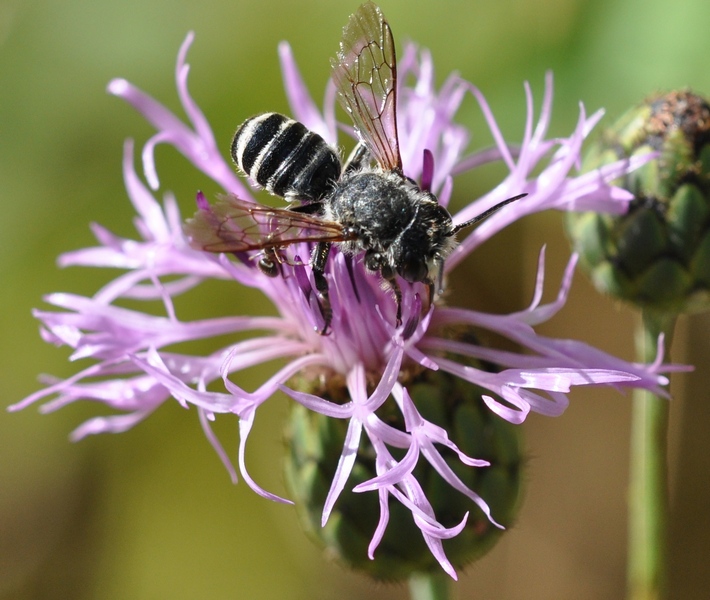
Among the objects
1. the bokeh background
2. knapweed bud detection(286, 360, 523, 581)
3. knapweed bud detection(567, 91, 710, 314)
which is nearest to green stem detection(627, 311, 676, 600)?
knapweed bud detection(567, 91, 710, 314)

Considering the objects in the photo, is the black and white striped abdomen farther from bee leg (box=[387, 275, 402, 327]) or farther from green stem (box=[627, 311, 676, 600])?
green stem (box=[627, 311, 676, 600])

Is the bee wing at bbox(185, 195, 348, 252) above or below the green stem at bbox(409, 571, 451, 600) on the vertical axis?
above

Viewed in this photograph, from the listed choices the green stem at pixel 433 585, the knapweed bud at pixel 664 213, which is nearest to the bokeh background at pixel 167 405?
the knapweed bud at pixel 664 213

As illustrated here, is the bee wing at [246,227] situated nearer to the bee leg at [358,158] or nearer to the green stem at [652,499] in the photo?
the bee leg at [358,158]

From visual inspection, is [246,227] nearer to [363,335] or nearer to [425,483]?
[363,335]

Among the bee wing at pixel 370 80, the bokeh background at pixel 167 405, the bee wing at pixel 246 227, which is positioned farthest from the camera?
the bokeh background at pixel 167 405

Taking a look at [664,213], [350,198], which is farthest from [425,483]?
[664,213]

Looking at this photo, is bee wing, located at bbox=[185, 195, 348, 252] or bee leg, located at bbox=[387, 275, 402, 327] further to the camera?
bee leg, located at bbox=[387, 275, 402, 327]
